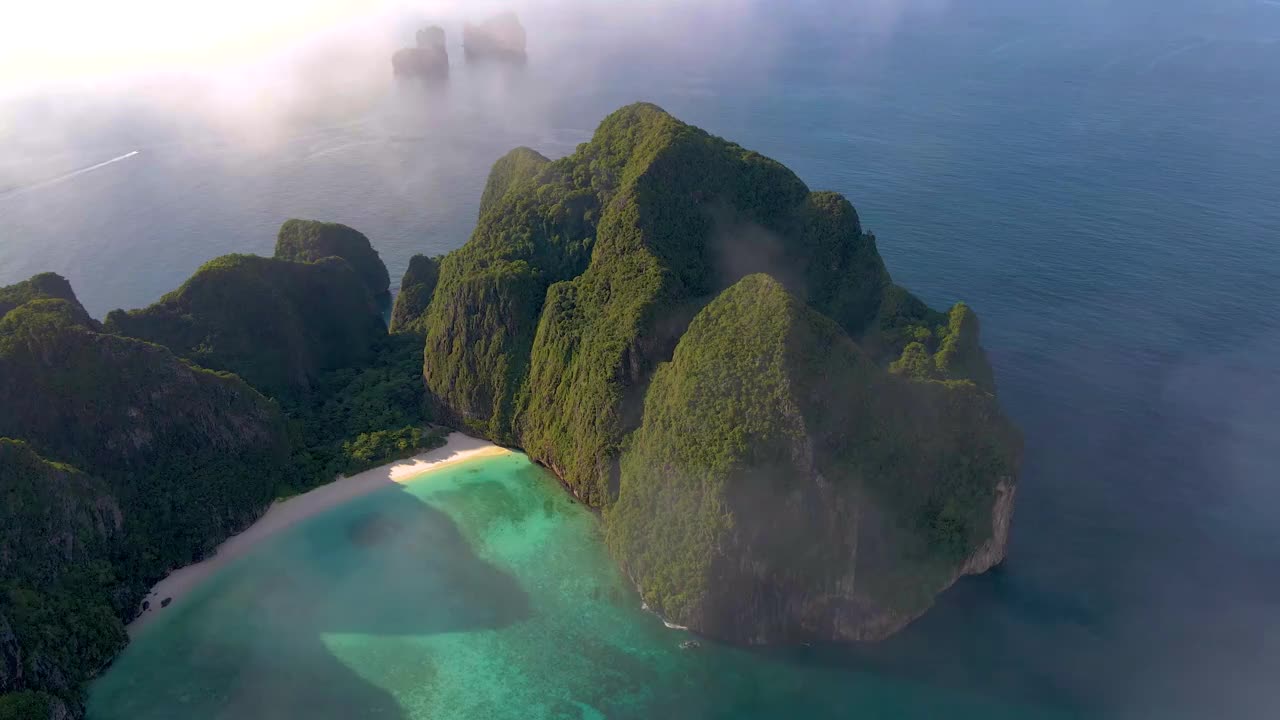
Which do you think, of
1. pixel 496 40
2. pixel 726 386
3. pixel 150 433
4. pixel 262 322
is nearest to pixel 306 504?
pixel 150 433

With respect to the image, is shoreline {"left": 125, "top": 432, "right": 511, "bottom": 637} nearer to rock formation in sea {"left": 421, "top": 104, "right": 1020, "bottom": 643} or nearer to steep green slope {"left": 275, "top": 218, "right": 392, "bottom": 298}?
rock formation in sea {"left": 421, "top": 104, "right": 1020, "bottom": 643}

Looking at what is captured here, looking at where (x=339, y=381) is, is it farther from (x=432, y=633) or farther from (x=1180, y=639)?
(x=1180, y=639)

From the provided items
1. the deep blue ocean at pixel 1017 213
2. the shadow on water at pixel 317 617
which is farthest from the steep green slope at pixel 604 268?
the deep blue ocean at pixel 1017 213

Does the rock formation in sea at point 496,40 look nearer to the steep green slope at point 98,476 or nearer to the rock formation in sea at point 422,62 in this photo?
the rock formation in sea at point 422,62

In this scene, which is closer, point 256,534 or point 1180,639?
point 1180,639

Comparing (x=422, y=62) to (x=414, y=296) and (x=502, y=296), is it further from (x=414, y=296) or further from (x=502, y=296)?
(x=502, y=296)

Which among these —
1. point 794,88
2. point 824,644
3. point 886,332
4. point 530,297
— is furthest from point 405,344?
point 794,88

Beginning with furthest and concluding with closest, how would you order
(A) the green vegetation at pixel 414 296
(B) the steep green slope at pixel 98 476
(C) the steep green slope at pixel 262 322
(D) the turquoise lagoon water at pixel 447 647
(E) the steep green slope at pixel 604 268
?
(A) the green vegetation at pixel 414 296, (C) the steep green slope at pixel 262 322, (E) the steep green slope at pixel 604 268, (B) the steep green slope at pixel 98 476, (D) the turquoise lagoon water at pixel 447 647

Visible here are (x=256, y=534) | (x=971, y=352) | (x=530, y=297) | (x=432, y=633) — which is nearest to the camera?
A: (x=432, y=633)
